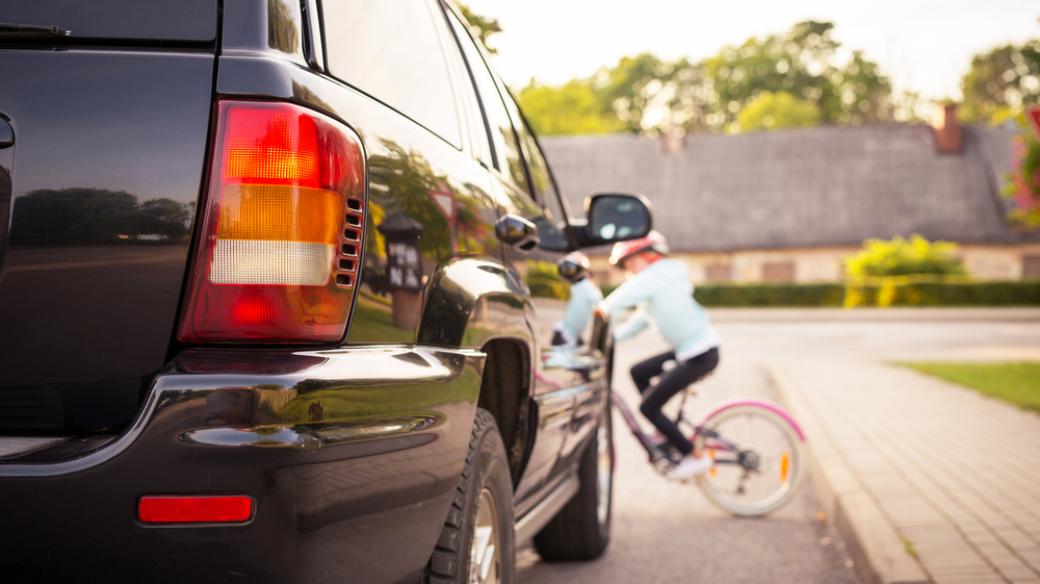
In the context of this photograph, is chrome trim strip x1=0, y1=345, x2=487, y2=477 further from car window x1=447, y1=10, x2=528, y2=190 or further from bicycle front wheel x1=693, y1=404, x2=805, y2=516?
bicycle front wheel x1=693, y1=404, x2=805, y2=516

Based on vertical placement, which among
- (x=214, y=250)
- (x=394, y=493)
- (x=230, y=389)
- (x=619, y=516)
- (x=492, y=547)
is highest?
(x=214, y=250)

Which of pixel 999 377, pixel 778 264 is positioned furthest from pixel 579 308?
pixel 778 264

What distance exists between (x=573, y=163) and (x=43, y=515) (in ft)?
181

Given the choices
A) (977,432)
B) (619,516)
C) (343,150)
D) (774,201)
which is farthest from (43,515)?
(774,201)

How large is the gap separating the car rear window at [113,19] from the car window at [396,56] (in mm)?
278

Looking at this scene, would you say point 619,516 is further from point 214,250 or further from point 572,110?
point 572,110

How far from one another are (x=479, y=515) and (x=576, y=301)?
1.86 metres

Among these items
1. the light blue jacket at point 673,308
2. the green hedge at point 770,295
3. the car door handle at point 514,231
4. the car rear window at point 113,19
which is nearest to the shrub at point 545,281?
the car door handle at point 514,231

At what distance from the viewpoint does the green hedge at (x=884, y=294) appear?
39438mm

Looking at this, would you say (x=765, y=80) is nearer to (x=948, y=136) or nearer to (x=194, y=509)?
(x=948, y=136)

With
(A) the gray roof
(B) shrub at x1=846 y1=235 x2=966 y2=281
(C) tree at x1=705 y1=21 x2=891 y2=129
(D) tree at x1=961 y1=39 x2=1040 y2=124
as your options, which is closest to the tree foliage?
(C) tree at x1=705 y1=21 x2=891 y2=129

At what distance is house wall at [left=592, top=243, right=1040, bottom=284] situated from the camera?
4938 cm

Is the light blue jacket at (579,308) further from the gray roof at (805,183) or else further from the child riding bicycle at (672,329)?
the gray roof at (805,183)

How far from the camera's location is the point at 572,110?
2840 inches
